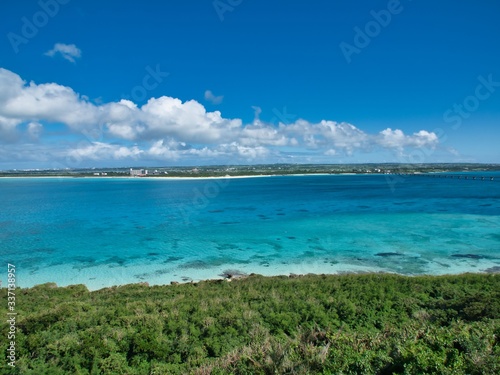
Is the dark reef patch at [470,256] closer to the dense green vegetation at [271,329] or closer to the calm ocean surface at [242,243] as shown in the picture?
the calm ocean surface at [242,243]

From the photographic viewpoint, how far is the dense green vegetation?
26.9 ft

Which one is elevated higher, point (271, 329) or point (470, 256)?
point (271, 329)

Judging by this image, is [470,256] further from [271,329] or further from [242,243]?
[271,329]

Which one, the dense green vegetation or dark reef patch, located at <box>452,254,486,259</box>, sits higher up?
the dense green vegetation

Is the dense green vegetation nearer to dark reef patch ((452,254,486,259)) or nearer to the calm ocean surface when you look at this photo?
the calm ocean surface

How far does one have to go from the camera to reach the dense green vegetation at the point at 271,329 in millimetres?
8203

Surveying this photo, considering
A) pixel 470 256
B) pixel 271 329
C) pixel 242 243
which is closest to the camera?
pixel 271 329

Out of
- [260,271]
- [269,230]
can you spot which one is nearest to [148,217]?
[269,230]

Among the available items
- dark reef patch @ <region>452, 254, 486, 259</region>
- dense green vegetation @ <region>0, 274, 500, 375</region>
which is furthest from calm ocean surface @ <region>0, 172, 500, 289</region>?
dense green vegetation @ <region>0, 274, 500, 375</region>

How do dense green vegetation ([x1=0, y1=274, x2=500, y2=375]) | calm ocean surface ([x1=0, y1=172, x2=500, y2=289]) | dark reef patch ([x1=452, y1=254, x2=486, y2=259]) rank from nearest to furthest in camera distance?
1. dense green vegetation ([x1=0, y1=274, x2=500, y2=375])
2. calm ocean surface ([x1=0, y1=172, x2=500, y2=289])
3. dark reef patch ([x1=452, y1=254, x2=486, y2=259])

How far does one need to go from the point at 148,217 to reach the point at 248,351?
48.5 m

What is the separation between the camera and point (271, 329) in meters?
12.8

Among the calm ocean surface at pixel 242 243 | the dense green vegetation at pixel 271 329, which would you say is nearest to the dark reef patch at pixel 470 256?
the calm ocean surface at pixel 242 243

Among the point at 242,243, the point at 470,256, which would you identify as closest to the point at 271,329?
the point at 242,243
